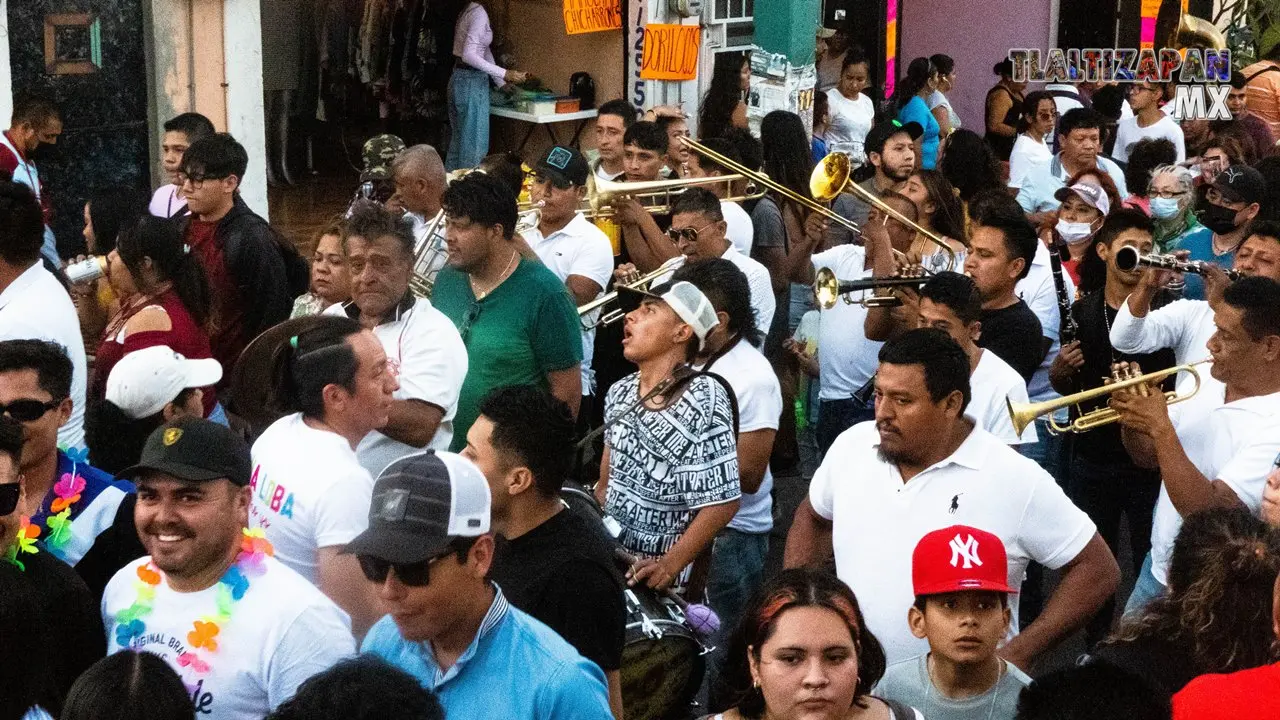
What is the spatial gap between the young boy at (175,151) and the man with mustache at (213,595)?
3979 mm

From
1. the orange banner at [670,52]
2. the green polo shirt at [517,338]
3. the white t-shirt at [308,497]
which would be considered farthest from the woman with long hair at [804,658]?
the orange banner at [670,52]

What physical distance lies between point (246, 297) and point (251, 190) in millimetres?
4078

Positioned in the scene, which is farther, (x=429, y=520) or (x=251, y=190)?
(x=251, y=190)

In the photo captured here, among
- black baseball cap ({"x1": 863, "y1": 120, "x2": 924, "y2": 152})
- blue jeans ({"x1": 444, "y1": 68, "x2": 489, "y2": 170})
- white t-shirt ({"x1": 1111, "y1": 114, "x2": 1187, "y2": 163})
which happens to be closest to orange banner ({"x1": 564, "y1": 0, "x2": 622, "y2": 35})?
blue jeans ({"x1": 444, "y1": 68, "x2": 489, "y2": 170})

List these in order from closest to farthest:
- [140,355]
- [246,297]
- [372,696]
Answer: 1. [372,696]
2. [140,355]
3. [246,297]

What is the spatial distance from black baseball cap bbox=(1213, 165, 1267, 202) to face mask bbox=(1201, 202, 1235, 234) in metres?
0.06

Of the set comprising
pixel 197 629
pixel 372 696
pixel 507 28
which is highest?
pixel 507 28

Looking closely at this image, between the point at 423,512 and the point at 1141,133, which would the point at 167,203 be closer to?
the point at 423,512

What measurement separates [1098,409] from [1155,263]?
88 cm

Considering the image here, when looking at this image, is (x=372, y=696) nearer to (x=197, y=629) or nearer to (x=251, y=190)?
(x=197, y=629)

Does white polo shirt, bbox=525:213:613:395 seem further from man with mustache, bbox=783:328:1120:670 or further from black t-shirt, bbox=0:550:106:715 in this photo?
black t-shirt, bbox=0:550:106:715

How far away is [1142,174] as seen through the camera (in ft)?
32.5

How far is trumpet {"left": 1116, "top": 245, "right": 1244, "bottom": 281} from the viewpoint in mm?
6477

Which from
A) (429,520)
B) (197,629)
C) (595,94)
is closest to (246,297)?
(197,629)
